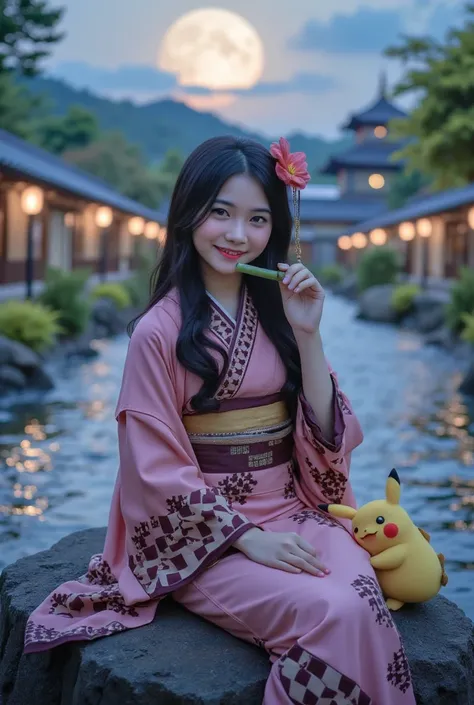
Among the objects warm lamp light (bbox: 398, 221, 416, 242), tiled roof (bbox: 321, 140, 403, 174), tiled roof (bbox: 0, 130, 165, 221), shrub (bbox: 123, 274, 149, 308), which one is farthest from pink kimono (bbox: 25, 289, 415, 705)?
tiled roof (bbox: 321, 140, 403, 174)

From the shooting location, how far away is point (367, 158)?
173 ft

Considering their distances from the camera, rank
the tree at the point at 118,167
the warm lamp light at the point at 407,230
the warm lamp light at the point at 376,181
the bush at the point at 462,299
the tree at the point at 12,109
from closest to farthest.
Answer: the bush at the point at 462,299 < the warm lamp light at the point at 407,230 < the tree at the point at 12,109 < the tree at the point at 118,167 < the warm lamp light at the point at 376,181

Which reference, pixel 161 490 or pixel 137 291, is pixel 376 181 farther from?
pixel 161 490

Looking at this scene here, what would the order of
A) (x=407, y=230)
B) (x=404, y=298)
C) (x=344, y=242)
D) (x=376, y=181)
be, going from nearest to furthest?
(x=404, y=298) → (x=407, y=230) → (x=344, y=242) → (x=376, y=181)

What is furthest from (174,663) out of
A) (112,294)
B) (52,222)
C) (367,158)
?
(367,158)

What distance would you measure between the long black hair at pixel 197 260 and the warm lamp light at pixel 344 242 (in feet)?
136

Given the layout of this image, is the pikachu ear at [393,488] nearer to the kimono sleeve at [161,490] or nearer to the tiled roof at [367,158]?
the kimono sleeve at [161,490]

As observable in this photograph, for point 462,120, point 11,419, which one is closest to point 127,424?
point 11,419

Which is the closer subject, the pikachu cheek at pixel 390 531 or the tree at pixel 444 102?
Result: the pikachu cheek at pixel 390 531

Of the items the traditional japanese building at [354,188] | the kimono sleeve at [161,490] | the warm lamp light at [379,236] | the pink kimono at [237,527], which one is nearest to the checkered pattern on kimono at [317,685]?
the pink kimono at [237,527]

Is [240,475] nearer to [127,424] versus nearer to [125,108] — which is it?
[127,424]

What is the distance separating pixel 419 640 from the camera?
7.84 ft

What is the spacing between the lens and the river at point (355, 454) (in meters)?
5.22

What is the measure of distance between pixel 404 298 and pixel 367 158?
3326 cm
